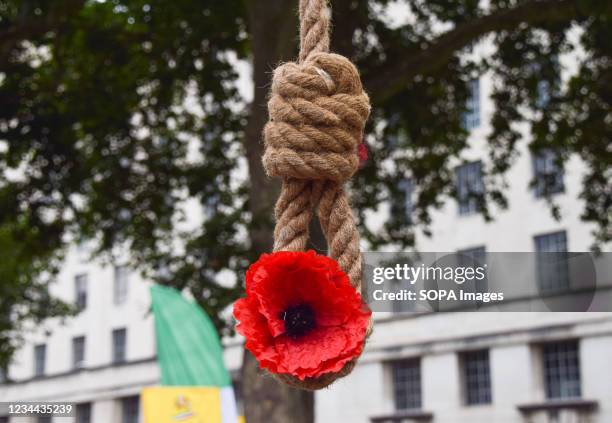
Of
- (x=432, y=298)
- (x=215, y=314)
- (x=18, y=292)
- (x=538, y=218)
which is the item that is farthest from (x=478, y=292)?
(x=538, y=218)

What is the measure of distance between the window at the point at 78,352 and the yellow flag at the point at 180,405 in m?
44.4

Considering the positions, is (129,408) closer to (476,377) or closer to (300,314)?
(476,377)

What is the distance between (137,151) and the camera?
49.3ft

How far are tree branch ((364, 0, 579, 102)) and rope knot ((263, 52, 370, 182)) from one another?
8.77 metres

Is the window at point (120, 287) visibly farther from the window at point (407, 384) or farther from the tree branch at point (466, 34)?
the tree branch at point (466, 34)

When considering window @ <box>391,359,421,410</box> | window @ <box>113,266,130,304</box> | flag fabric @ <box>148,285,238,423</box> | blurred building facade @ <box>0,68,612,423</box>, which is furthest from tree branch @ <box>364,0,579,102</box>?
window @ <box>113,266,130,304</box>

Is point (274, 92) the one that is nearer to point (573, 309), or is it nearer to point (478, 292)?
point (478, 292)

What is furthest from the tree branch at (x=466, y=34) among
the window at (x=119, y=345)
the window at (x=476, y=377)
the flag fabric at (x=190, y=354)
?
the window at (x=119, y=345)

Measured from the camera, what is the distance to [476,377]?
3475 centimetres

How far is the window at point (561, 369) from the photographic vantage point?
106ft

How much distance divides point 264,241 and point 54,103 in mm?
4368

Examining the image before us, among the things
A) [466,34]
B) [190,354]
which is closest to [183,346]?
[190,354]

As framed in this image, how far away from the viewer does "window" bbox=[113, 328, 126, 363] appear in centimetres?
4859

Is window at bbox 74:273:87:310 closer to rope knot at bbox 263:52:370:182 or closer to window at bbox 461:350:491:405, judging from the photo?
window at bbox 461:350:491:405
